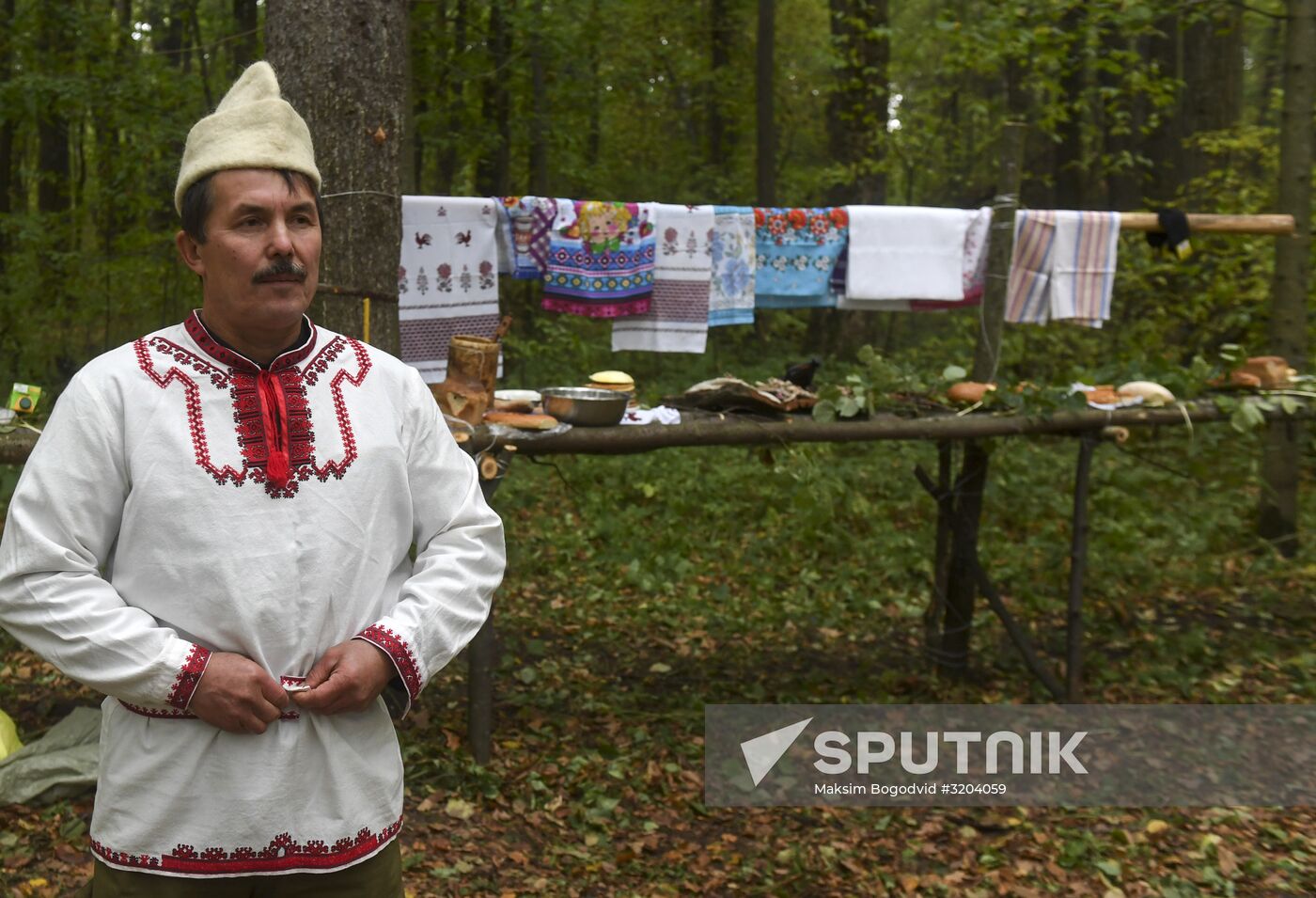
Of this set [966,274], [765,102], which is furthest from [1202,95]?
[966,274]

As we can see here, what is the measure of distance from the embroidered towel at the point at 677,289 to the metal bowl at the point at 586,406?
987 millimetres

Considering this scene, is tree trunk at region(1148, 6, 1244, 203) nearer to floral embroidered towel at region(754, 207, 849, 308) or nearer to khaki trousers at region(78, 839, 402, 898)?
floral embroidered towel at region(754, 207, 849, 308)

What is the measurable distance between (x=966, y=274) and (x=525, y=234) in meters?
2.42

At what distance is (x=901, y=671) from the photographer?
609 centimetres

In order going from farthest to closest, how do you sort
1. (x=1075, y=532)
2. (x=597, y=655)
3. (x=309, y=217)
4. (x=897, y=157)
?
(x=897, y=157), (x=597, y=655), (x=1075, y=532), (x=309, y=217)

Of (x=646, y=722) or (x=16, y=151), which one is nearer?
(x=646, y=722)

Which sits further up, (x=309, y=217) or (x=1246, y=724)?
(x=309, y=217)

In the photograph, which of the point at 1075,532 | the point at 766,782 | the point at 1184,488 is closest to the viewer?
the point at 766,782

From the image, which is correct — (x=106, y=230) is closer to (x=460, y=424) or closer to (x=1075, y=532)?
(x=460, y=424)

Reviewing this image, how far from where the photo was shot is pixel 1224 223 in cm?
622

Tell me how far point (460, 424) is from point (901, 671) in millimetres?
2955

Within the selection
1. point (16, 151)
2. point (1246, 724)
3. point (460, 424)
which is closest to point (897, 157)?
point (1246, 724)

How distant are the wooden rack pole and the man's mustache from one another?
5.32 metres

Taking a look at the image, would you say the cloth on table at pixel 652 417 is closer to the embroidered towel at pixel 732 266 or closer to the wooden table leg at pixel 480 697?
the wooden table leg at pixel 480 697
